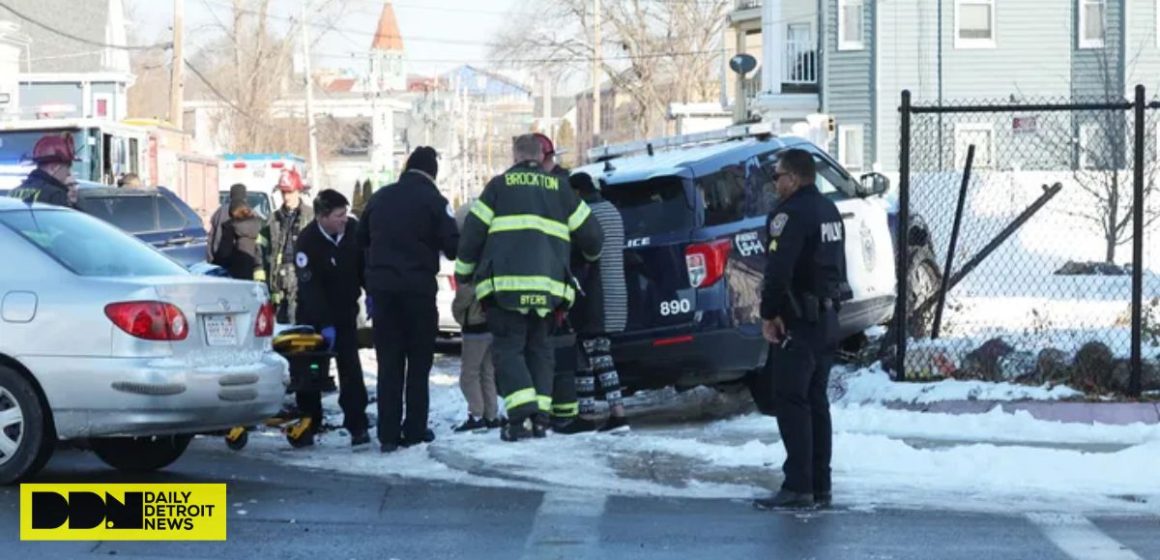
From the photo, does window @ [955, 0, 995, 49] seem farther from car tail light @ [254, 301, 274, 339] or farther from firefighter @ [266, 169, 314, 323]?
car tail light @ [254, 301, 274, 339]

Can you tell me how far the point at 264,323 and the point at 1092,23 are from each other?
34316mm

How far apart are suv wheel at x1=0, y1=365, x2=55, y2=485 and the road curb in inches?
233

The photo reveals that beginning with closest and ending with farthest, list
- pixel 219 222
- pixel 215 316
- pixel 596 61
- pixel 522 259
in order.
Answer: pixel 215 316 < pixel 522 259 < pixel 219 222 < pixel 596 61

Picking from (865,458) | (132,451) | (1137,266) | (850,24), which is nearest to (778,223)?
(865,458)

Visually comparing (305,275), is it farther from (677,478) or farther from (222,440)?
(677,478)

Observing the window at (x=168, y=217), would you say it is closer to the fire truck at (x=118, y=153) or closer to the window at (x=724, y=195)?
the fire truck at (x=118, y=153)

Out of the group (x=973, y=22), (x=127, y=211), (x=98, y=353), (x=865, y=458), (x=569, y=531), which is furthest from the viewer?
(x=973, y=22)

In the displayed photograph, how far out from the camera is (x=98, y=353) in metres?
8.99

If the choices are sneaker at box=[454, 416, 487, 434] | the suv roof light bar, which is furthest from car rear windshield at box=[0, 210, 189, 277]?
the suv roof light bar

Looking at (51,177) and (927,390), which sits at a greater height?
(51,177)

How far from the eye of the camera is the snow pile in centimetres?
1195

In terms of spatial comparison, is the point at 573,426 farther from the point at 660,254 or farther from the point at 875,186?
the point at 875,186

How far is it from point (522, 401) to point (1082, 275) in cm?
1009

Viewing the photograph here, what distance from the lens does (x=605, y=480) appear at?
966 cm
